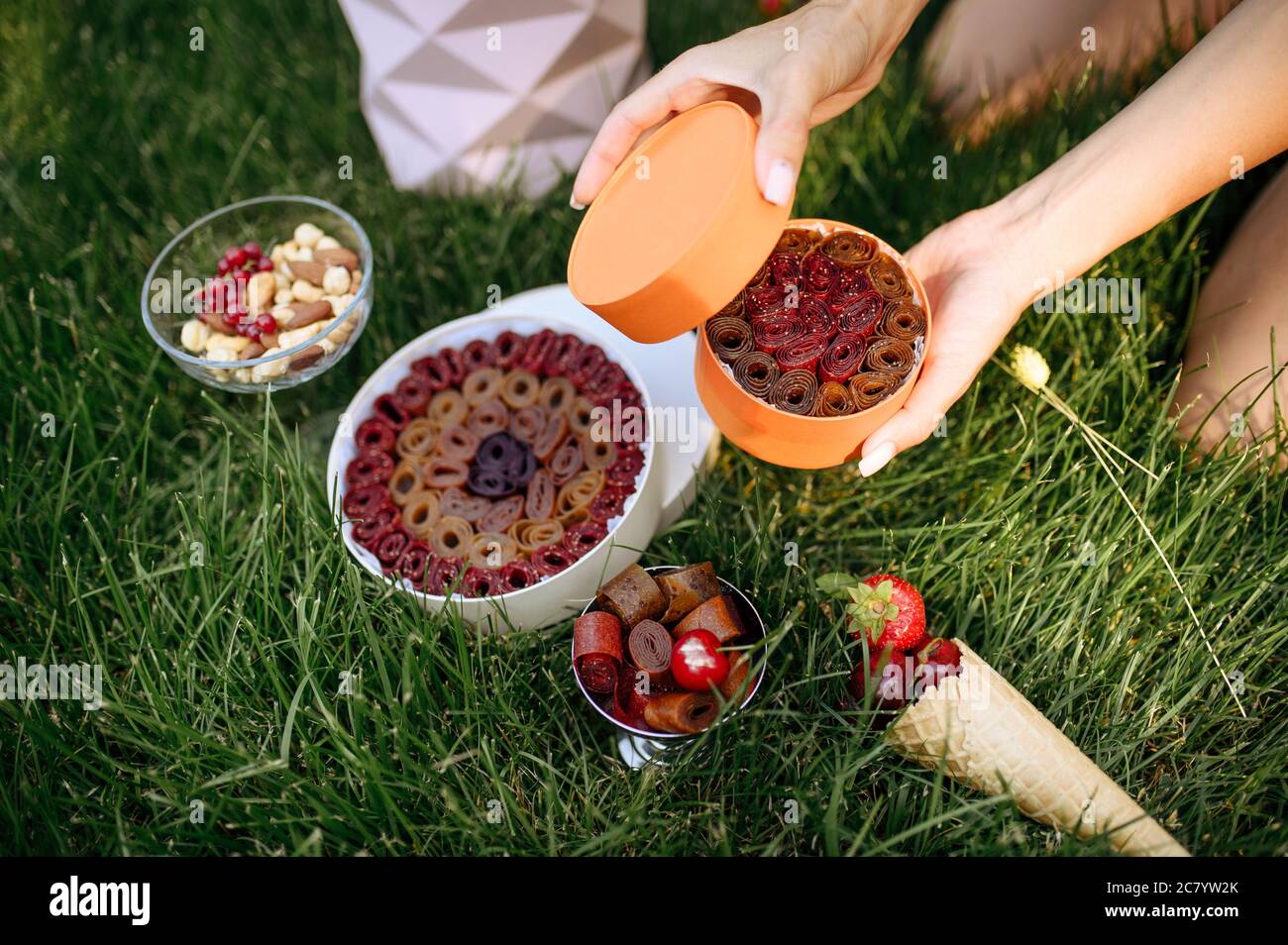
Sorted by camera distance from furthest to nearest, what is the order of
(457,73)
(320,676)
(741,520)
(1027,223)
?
(457,73) → (741,520) → (1027,223) → (320,676)

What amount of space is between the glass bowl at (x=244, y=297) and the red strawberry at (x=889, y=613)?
1.12 meters

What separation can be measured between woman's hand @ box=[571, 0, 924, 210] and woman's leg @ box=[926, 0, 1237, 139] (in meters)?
0.80

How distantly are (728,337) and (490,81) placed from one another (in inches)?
44.5

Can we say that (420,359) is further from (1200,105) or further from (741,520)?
(1200,105)

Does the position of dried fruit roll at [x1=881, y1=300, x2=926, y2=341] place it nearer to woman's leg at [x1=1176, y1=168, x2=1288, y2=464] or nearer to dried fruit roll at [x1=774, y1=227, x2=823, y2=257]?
dried fruit roll at [x1=774, y1=227, x2=823, y2=257]

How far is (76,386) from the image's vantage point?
201 cm

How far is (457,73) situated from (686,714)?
1.68m

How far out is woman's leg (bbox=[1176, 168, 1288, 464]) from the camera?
1823 millimetres

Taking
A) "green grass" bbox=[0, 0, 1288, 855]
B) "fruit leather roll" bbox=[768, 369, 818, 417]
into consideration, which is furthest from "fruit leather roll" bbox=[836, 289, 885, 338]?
"green grass" bbox=[0, 0, 1288, 855]

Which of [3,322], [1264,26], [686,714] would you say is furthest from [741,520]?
[3,322]

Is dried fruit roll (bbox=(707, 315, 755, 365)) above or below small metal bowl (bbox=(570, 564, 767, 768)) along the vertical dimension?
above

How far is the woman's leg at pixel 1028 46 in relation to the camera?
2.43 m

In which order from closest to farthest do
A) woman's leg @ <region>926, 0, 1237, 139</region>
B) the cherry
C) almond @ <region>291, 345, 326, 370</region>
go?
the cherry, almond @ <region>291, 345, 326, 370</region>, woman's leg @ <region>926, 0, 1237, 139</region>
